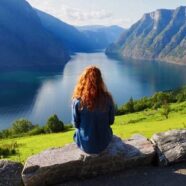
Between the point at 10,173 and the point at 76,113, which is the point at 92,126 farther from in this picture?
the point at 10,173

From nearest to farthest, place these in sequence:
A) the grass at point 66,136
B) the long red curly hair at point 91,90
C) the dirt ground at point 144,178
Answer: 1. the dirt ground at point 144,178
2. the long red curly hair at point 91,90
3. the grass at point 66,136

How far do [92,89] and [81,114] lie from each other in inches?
35.7

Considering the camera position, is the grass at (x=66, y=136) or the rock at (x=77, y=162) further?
the grass at (x=66, y=136)

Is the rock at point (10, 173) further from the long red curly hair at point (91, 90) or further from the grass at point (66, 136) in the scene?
the grass at point (66, 136)

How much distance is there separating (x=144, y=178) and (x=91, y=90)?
311cm

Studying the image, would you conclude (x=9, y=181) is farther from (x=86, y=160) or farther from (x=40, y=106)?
(x=40, y=106)

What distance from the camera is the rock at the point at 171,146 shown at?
12.2m

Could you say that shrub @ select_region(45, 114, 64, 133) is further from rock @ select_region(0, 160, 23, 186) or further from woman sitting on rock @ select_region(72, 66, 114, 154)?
rock @ select_region(0, 160, 23, 186)

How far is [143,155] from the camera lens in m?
12.1

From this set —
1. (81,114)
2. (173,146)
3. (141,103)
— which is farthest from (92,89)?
(141,103)

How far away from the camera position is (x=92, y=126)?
11.5 m

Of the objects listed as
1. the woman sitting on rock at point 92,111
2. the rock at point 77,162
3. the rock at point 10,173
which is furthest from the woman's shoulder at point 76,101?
the rock at point 10,173

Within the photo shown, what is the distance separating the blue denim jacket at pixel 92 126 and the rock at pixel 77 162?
0.97 feet

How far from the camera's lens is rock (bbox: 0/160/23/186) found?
34.9 feet
